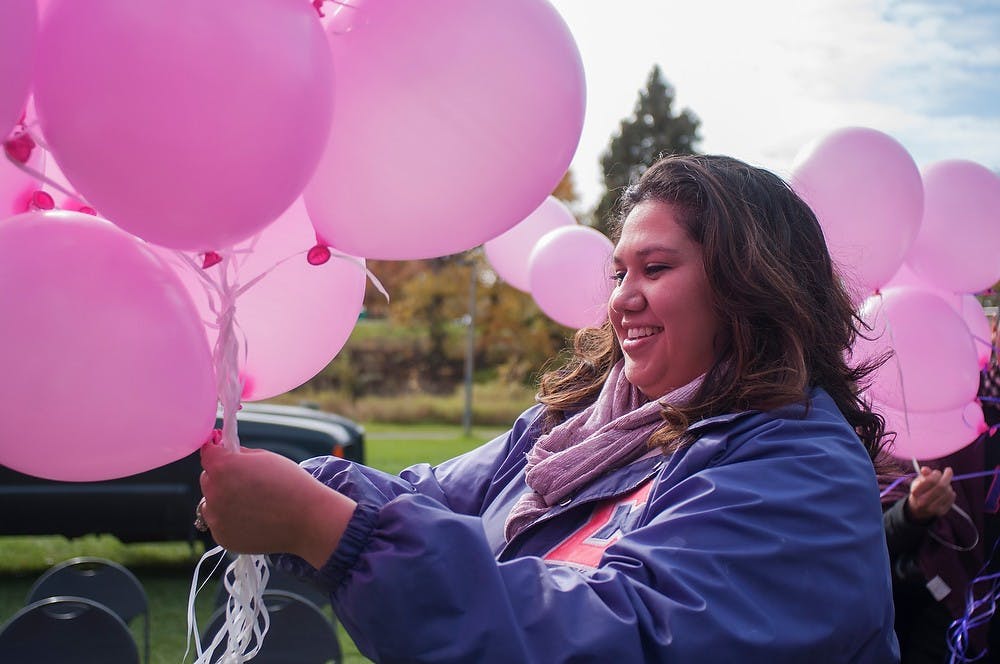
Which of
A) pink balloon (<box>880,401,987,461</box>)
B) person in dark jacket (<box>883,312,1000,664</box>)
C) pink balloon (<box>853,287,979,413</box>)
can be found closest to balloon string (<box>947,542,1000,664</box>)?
person in dark jacket (<box>883,312,1000,664</box>)

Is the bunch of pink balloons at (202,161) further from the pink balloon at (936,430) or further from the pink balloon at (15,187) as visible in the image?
the pink balloon at (936,430)

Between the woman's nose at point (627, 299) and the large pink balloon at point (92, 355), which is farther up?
the woman's nose at point (627, 299)

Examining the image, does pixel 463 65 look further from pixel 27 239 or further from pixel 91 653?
pixel 91 653

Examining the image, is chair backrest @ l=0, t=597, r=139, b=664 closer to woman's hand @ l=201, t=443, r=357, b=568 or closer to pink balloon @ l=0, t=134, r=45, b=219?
pink balloon @ l=0, t=134, r=45, b=219

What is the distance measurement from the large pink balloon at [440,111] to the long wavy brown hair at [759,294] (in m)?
0.37

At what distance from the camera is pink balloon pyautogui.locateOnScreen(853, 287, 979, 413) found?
9.31 ft

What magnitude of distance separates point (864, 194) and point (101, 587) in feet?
10.2

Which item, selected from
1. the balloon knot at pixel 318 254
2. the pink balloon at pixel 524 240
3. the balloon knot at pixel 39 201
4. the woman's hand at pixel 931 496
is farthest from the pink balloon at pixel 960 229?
the balloon knot at pixel 39 201

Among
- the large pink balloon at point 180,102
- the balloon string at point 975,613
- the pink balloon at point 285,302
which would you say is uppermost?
the large pink balloon at point 180,102

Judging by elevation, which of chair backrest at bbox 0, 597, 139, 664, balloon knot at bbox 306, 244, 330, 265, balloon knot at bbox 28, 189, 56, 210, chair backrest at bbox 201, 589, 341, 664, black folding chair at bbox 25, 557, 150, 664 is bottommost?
black folding chair at bbox 25, 557, 150, 664

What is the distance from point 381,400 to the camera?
2022 cm

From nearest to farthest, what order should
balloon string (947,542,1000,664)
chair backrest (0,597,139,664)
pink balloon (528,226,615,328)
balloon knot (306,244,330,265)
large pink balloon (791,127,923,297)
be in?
balloon knot (306,244,330,265)
chair backrest (0,597,139,664)
large pink balloon (791,127,923,297)
balloon string (947,542,1000,664)
pink balloon (528,226,615,328)

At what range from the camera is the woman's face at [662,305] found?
155 centimetres

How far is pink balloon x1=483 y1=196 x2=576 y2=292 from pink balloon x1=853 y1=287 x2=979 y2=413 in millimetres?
1564
